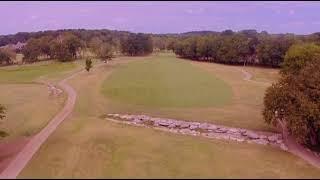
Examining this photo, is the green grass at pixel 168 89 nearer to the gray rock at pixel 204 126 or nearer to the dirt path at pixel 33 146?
the dirt path at pixel 33 146

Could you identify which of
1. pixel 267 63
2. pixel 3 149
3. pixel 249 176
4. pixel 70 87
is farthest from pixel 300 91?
pixel 267 63

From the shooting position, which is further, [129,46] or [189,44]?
[129,46]

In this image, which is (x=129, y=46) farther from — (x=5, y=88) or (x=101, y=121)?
(x=101, y=121)

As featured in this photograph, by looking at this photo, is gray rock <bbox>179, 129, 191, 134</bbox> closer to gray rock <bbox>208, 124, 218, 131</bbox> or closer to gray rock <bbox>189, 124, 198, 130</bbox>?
gray rock <bbox>189, 124, 198, 130</bbox>

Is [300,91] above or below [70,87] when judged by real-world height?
above

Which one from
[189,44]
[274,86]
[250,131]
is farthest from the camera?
[189,44]

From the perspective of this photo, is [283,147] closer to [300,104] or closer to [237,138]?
[300,104]

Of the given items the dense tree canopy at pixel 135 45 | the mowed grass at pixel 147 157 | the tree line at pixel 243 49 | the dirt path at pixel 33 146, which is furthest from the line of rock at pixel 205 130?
the dense tree canopy at pixel 135 45
